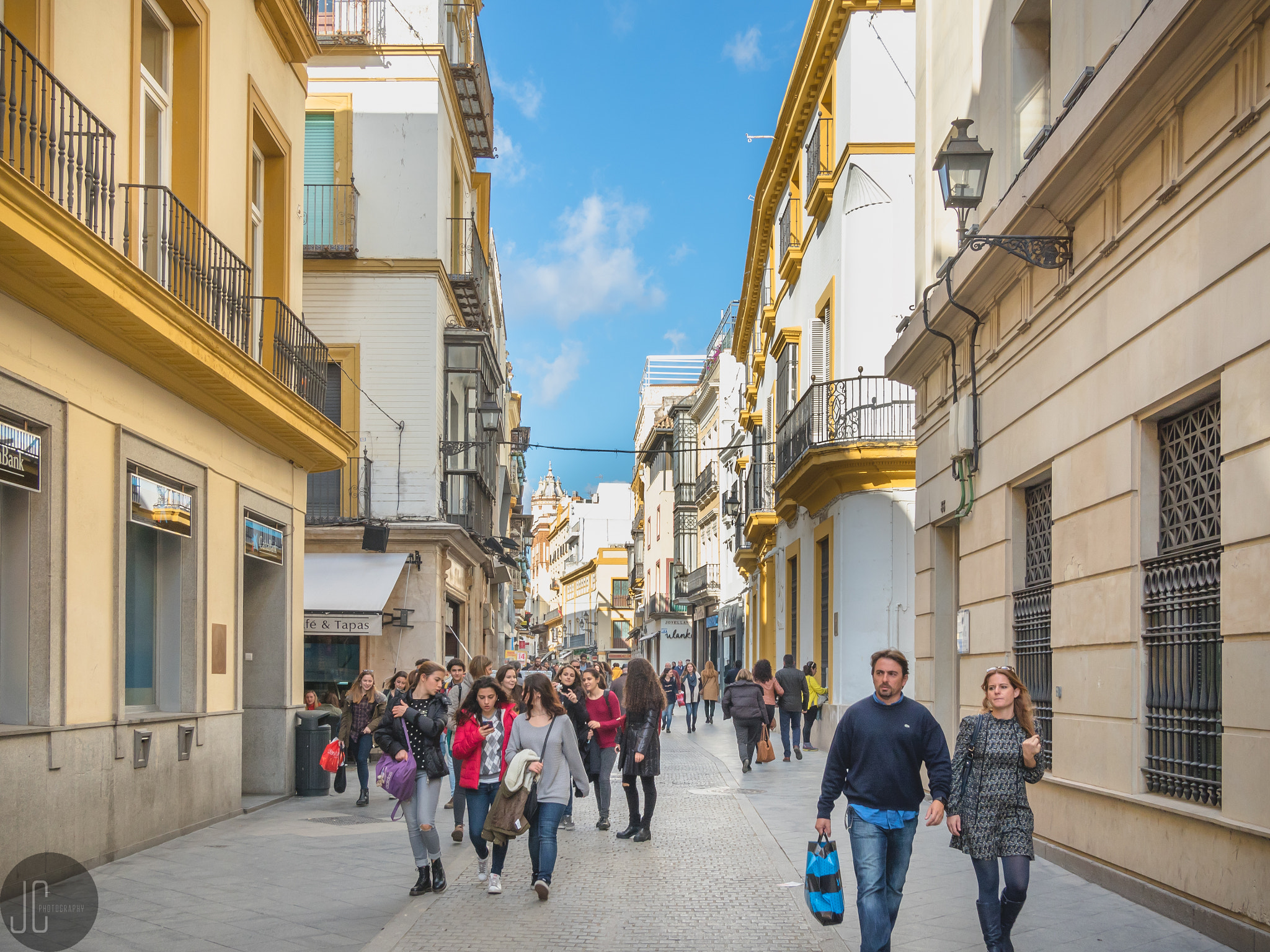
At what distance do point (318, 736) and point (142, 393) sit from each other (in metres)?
5.81

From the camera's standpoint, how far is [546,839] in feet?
29.8

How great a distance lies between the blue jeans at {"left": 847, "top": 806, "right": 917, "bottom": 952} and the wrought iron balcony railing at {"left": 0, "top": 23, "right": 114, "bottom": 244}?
20.4 ft

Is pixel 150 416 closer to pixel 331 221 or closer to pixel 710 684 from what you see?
pixel 331 221

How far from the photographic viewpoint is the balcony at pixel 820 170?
23.1 meters

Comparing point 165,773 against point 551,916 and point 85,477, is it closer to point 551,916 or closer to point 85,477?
point 85,477

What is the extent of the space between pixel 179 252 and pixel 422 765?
5565 millimetres

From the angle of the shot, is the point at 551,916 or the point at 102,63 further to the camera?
the point at 102,63

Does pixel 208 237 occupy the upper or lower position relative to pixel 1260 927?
upper

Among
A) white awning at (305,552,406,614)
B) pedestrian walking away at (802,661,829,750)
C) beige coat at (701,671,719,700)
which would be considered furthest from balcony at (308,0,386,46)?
beige coat at (701,671,719,700)

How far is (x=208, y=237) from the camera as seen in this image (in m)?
12.9

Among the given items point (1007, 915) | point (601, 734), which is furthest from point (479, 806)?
point (1007, 915)

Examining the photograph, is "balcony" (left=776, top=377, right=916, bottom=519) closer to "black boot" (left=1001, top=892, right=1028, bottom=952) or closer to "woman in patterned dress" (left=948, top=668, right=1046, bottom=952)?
"woman in patterned dress" (left=948, top=668, right=1046, bottom=952)

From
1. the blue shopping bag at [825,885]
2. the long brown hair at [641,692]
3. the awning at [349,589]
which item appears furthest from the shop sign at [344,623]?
the blue shopping bag at [825,885]

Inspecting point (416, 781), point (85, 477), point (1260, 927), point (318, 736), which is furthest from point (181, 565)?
point (1260, 927)
